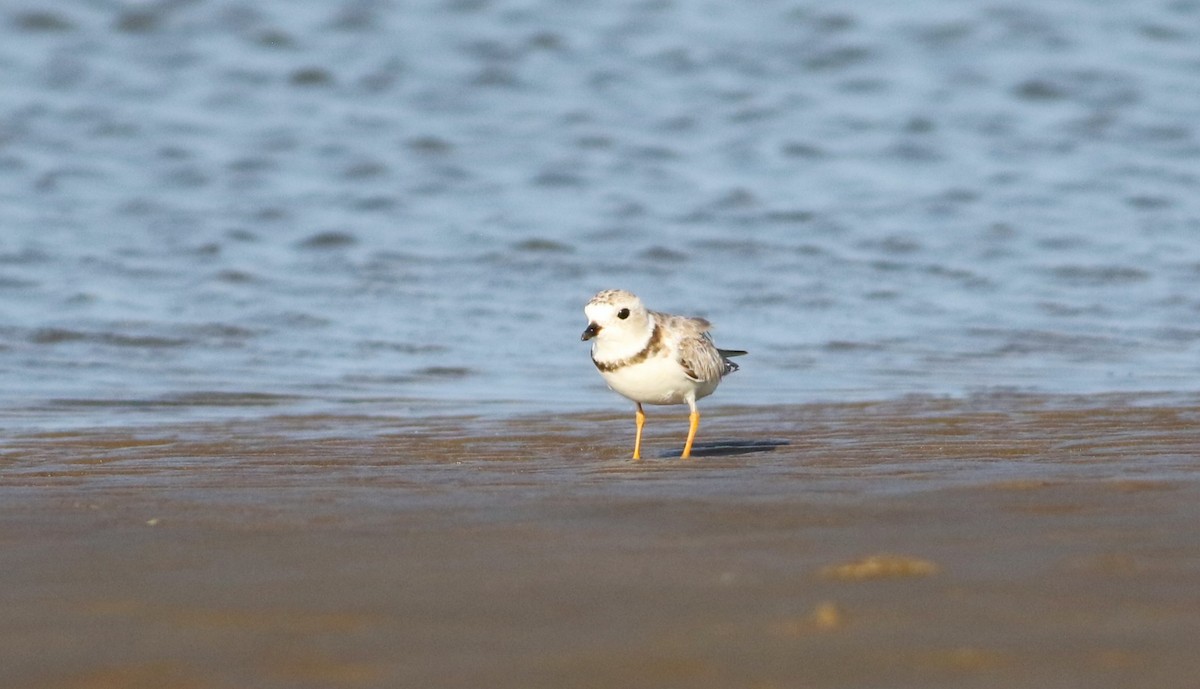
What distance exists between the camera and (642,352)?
285 inches

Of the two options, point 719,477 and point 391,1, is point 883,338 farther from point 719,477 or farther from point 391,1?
point 391,1

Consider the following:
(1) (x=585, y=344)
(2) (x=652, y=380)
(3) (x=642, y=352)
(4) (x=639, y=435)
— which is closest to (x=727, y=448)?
(4) (x=639, y=435)

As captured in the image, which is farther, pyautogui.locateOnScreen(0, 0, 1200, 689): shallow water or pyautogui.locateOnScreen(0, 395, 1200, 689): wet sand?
pyautogui.locateOnScreen(0, 0, 1200, 689): shallow water

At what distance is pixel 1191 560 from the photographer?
4.16m

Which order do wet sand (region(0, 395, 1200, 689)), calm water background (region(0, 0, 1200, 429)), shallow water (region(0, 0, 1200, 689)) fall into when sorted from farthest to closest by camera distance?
calm water background (region(0, 0, 1200, 429)) < shallow water (region(0, 0, 1200, 689)) < wet sand (region(0, 395, 1200, 689))

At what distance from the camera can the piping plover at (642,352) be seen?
7191mm

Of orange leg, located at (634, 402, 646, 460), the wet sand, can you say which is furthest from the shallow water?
orange leg, located at (634, 402, 646, 460)

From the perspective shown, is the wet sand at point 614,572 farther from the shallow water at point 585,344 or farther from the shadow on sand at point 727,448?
the shadow on sand at point 727,448

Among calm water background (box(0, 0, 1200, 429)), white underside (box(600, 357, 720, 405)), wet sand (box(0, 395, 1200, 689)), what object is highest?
calm water background (box(0, 0, 1200, 429))

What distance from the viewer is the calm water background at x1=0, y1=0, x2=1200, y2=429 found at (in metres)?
10.9

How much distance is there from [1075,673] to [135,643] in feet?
6.57

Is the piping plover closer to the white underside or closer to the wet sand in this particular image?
the white underside

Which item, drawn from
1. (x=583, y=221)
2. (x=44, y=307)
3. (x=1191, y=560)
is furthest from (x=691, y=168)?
(x=1191, y=560)

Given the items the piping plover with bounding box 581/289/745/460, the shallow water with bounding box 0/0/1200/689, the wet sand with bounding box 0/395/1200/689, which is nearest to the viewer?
the wet sand with bounding box 0/395/1200/689
